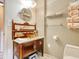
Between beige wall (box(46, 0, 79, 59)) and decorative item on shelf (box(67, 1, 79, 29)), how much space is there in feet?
0.55

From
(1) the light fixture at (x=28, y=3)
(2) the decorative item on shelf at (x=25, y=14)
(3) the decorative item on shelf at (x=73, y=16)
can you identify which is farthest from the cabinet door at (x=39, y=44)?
(1) the light fixture at (x=28, y=3)

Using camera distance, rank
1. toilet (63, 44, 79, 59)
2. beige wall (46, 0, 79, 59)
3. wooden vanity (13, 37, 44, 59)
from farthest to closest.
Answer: beige wall (46, 0, 79, 59), wooden vanity (13, 37, 44, 59), toilet (63, 44, 79, 59)

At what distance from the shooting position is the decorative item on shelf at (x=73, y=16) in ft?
6.66

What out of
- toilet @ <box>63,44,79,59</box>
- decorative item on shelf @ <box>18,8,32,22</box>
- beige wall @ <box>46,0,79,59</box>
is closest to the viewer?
toilet @ <box>63,44,79,59</box>

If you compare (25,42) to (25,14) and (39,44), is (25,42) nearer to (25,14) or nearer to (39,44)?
(39,44)

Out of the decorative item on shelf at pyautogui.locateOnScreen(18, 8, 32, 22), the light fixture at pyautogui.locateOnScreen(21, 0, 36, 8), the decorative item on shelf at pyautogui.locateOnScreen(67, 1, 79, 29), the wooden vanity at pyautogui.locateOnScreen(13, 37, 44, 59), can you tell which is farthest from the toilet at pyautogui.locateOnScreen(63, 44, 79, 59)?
the light fixture at pyautogui.locateOnScreen(21, 0, 36, 8)

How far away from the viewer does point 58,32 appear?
2680mm

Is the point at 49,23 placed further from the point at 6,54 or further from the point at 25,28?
the point at 6,54

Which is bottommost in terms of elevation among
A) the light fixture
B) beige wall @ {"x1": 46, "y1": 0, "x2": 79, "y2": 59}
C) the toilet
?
the toilet

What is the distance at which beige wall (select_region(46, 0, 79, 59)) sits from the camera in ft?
7.63

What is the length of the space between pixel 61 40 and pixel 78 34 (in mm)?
524

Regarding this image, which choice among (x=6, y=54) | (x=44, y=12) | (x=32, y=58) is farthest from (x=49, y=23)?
(x=6, y=54)

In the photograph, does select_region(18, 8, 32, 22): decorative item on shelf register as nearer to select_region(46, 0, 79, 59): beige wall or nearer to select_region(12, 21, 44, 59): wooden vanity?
select_region(12, 21, 44, 59): wooden vanity

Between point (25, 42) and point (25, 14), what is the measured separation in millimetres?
1560
